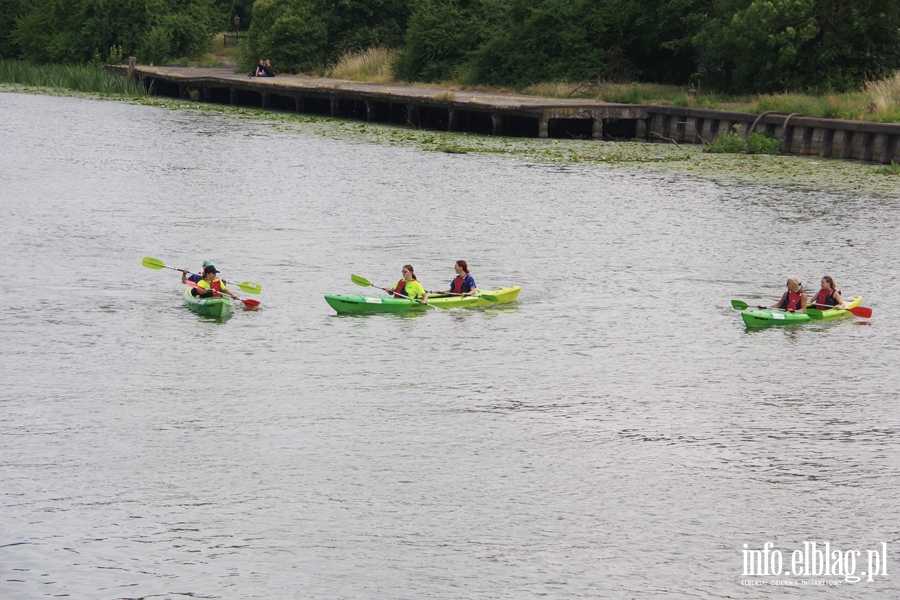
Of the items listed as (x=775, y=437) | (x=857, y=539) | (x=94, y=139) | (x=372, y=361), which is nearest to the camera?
(x=857, y=539)

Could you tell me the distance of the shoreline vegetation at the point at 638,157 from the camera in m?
37.0

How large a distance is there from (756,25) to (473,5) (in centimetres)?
2004

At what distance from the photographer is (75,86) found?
7456cm

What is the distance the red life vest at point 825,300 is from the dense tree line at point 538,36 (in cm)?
2498

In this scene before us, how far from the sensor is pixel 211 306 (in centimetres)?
2119

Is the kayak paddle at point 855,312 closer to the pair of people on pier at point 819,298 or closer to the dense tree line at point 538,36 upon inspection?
the pair of people on pier at point 819,298

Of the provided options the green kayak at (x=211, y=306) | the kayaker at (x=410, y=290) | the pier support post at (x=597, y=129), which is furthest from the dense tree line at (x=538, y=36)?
the green kayak at (x=211, y=306)

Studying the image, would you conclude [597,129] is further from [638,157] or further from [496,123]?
[638,157]

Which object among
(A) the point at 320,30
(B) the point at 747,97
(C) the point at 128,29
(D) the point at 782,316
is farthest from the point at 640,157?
(C) the point at 128,29

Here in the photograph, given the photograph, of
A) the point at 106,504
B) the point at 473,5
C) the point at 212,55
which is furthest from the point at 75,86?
the point at 106,504

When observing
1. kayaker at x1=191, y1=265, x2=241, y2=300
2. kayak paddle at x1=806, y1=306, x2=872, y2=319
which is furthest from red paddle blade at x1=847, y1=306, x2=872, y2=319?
kayaker at x1=191, y1=265, x2=241, y2=300

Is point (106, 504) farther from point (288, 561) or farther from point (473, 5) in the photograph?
point (473, 5)

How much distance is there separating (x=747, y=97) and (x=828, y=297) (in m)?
28.0

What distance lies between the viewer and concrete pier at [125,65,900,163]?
4128 cm
